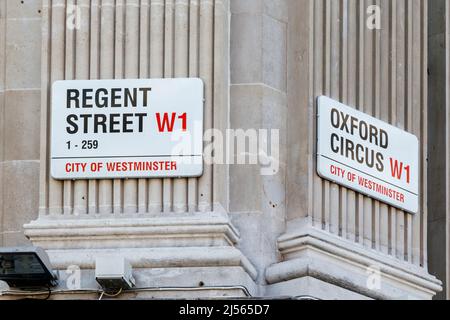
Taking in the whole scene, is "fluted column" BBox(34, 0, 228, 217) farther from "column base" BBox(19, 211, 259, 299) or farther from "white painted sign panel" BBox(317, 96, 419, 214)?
"white painted sign panel" BBox(317, 96, 419, 214)

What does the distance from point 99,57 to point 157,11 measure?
902 mm

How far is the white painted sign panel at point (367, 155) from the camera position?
2928 centimetres

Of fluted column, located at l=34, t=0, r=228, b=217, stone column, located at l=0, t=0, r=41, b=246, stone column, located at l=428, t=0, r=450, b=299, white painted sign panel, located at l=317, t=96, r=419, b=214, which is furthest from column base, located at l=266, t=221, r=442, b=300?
stone column, located at l=0, t=0, r=41, b=246

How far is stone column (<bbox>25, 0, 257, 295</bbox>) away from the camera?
92.8 feet

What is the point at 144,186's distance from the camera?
28.7 meters

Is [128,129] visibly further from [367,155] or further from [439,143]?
[439,143]

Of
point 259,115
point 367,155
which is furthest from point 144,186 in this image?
point 367,155

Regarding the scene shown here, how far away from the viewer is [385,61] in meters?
30.4

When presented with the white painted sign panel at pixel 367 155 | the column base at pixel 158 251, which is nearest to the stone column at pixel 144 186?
the column base at pixel 158 251

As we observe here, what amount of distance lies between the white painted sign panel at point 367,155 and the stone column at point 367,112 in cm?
12

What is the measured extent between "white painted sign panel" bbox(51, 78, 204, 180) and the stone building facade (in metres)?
0.15
